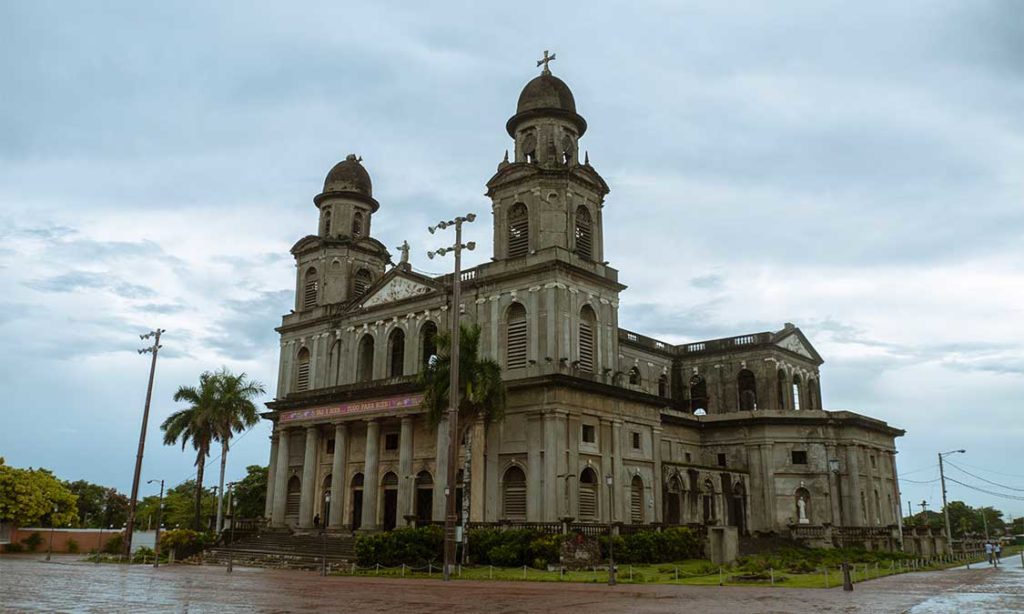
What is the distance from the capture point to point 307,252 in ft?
174

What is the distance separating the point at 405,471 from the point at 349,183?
21.2 m

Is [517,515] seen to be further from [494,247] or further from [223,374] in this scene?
[223,374]

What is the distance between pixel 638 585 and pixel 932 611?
10220 millimetres

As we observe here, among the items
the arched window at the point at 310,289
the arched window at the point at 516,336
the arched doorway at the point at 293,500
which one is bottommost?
the arched doorway at the point at 293,500

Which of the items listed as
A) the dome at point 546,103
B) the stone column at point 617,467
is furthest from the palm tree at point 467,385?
the dome at point 546,103

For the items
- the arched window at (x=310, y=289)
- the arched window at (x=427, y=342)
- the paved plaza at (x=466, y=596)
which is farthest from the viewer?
the arched window at (x=310, y=289)

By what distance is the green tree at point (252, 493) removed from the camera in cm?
7019

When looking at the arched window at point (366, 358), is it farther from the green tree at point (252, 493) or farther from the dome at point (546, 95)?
the green tree at point (252, 493)

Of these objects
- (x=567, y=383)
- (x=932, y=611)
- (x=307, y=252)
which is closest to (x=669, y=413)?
(x=567, y=383)

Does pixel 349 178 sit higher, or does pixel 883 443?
pixel 349 178

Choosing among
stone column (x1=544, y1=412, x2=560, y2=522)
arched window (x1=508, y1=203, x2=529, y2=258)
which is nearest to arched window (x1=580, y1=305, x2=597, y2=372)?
stone column (x1=544, y1=412, x2=560, y2=522)

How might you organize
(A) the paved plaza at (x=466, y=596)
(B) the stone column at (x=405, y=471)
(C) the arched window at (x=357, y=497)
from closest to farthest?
(A) the paved plaza at (x=466, y=596) → (B) the stone column at (x=405, y=471) → (C) the arched window at (x=357, y=497)

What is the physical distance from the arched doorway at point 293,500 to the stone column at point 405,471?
8.61m

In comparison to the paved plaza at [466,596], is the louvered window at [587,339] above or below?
above
